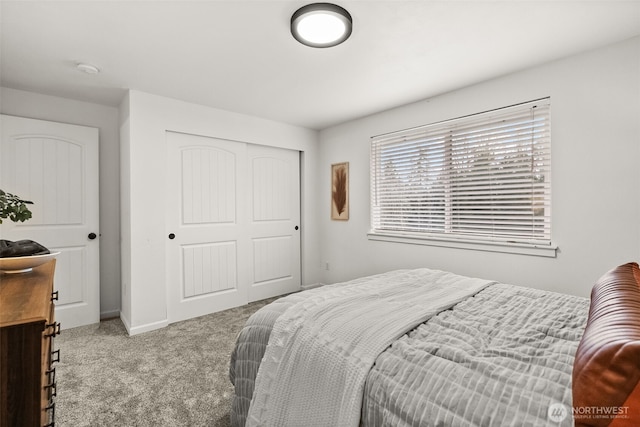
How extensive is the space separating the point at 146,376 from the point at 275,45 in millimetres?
2574

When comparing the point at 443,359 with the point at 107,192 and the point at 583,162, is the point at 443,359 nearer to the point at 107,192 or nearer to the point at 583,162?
the point at 583,162

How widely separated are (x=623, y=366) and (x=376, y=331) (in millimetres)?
734

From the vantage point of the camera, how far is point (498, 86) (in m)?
2.71

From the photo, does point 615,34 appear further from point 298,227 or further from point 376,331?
point 298,227

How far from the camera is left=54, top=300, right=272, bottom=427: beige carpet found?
1766 mm

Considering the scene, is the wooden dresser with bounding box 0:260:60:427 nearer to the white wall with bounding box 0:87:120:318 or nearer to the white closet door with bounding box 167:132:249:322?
the white closet door with bounding box 167:132:249:322

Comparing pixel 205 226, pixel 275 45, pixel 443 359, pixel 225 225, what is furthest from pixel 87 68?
pixel 443 359

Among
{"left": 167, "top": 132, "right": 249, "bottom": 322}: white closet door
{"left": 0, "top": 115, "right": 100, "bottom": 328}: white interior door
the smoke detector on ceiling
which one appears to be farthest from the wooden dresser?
{"left": 0, "top": 115, "right": 100, "bottom": 328}: white interior door

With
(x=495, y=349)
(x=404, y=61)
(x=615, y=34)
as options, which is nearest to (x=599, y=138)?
(x=615, y=34)

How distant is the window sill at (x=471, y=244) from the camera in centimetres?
249

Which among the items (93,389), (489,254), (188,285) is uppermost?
(489,254)
